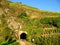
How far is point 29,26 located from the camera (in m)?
48.8

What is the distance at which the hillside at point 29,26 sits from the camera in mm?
44750

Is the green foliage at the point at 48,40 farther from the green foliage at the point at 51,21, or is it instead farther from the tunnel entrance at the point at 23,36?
the green foliage at the point at 51,21

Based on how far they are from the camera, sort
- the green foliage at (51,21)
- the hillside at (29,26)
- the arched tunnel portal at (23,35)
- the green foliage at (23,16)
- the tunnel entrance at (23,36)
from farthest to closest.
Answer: the green foliage at (51,21) < the green foliage at (23,16) < the tunnel entrance at (23,36) < the arched tunnel portal at (23,35) < the hillside at (29,26)

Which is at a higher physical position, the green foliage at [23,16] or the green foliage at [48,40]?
the green foliage at [23,16]

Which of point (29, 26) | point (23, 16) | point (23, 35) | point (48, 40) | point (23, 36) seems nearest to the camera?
point (48, 40)

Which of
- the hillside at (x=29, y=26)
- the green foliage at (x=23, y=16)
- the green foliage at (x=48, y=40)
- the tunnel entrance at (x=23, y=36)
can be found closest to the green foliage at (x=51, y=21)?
the hillside at (x=29, y=26)

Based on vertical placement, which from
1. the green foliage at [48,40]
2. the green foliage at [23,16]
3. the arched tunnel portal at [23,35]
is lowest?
the green foliage at [48,40]

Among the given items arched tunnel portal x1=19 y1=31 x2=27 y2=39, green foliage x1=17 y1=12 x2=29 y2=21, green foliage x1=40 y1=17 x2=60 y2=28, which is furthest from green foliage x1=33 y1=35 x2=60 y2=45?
green foliage x1=17 y1=12 x2=29 y2=21

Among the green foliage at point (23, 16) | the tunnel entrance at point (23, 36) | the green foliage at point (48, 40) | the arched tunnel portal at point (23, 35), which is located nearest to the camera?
the green foliage at point (48, 40)

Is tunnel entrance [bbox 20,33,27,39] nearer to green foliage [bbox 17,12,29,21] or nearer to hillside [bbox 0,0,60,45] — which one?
hillside [bbox 0,0,60,45]

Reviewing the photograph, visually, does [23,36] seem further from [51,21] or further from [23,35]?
[51,21]

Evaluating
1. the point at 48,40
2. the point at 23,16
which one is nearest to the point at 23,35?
the point at 23,16

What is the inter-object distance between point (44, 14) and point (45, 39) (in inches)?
557

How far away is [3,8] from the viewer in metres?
50.8
